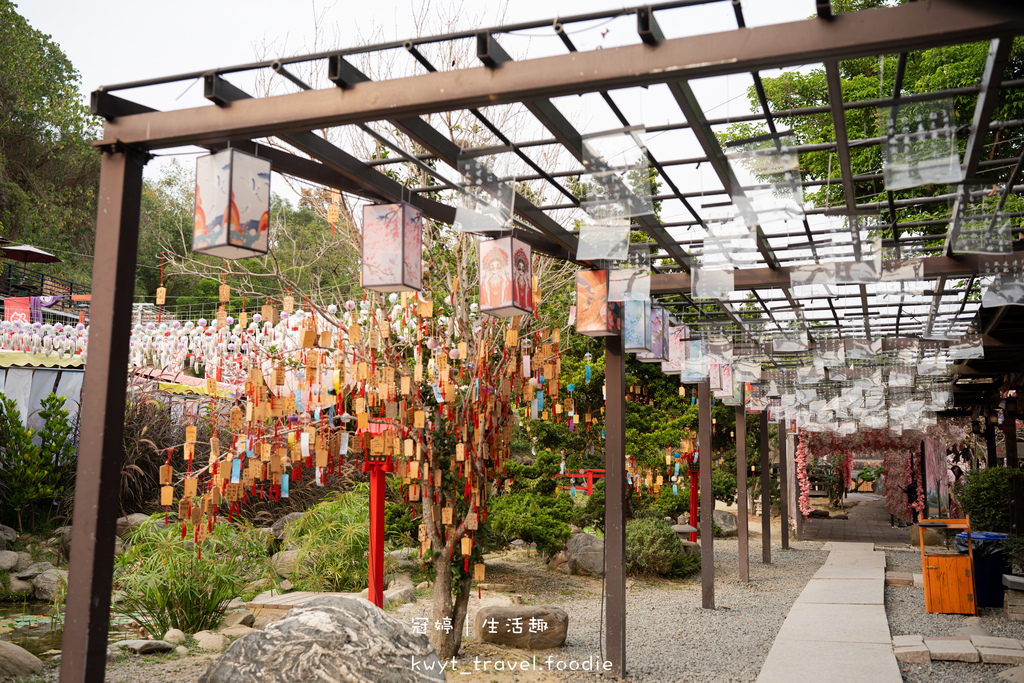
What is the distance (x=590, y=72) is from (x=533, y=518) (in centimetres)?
838

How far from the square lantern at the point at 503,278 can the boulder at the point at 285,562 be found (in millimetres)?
6064

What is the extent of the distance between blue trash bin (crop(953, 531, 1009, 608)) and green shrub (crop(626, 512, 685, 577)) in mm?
3787

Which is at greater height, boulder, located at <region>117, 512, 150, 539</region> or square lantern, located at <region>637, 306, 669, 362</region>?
square lantern, located at <region>637, 306, 669, 362</region>

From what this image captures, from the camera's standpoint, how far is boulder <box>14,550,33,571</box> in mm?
9398

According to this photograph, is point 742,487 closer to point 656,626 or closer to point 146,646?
point 656,626

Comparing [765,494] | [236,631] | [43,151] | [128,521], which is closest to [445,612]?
[236,631]

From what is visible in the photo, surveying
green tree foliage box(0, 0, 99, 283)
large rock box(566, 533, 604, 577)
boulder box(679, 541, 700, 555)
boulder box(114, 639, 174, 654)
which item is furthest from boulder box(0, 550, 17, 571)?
green tree foliage box(0, 0, 99, 283)

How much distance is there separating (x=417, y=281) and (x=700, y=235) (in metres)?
2.38

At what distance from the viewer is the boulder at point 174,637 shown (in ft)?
20.5

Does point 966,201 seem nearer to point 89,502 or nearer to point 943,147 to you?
point 943,147

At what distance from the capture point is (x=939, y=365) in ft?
26.4

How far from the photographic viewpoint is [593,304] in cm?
538

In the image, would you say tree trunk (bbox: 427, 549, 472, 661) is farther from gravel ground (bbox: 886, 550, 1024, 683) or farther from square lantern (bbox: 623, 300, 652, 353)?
gravel ground (bbox: 886, 550, 1024, 683)

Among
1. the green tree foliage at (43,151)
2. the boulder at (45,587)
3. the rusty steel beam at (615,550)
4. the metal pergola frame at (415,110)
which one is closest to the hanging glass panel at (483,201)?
the metal pergola frame at (415,110)
